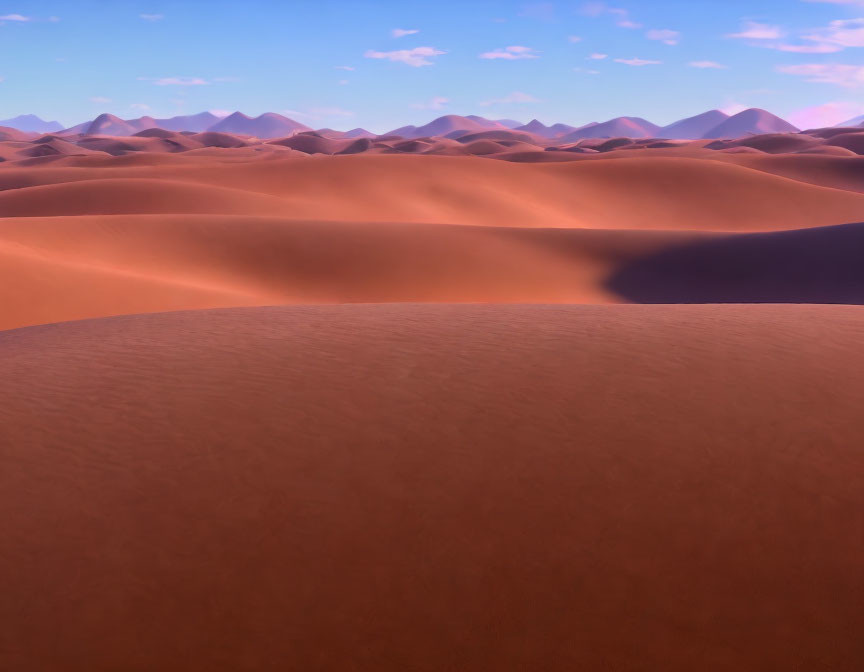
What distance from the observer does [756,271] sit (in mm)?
16156

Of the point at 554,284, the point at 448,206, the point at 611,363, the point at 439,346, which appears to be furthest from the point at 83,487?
the point at 448,206

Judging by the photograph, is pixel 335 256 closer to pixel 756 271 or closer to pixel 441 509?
pixel 756 271

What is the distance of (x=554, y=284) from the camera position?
15.5 meters

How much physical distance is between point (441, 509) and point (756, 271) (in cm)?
1491

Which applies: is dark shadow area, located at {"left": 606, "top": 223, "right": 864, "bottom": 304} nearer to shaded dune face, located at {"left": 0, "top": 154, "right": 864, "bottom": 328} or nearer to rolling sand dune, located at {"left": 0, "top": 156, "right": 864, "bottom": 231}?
shaded dune face, located at {"left": 0, "top": 154, "right": 864, "bottom": 328}

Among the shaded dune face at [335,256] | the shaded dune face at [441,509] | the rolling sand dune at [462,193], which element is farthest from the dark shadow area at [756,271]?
the rolling sand dune at [462,193]

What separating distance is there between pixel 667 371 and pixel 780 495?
3.81 ft

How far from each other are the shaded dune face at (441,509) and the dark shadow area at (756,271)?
11.5 m

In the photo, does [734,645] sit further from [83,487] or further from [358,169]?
[358,169]

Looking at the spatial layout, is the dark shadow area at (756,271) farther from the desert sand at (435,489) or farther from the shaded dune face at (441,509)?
the shaded dune face at (441,509)

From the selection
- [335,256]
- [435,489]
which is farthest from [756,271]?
[435,489]

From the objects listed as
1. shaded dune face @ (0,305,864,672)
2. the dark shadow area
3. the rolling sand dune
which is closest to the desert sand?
shaded dune face @ (0,305,864,672)

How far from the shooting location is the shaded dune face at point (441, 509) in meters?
2.33

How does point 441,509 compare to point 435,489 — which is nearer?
point 441,509
